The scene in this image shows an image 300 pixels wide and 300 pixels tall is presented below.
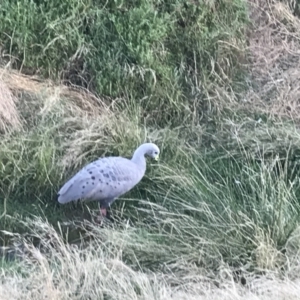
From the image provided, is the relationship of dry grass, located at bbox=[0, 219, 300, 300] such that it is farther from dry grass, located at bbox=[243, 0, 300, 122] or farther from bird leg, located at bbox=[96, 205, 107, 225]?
dry grass, located at bbox=[243, 0, 300, 122]

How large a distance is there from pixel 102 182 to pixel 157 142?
102cm

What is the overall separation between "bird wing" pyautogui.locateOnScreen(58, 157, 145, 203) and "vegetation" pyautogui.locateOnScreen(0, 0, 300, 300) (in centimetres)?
21

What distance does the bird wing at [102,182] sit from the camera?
17.7 ft

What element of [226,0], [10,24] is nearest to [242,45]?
[226,0]

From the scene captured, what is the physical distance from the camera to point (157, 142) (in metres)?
6.32

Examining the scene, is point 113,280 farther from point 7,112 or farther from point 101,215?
point 7,112

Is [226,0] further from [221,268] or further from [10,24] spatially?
[221,268]

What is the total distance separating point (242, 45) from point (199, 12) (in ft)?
1.58

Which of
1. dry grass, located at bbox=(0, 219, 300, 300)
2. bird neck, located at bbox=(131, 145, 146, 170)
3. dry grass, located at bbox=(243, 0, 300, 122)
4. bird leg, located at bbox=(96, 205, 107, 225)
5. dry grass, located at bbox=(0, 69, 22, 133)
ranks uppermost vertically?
dry grass, located at bbox=(243, 0, 300, 122)

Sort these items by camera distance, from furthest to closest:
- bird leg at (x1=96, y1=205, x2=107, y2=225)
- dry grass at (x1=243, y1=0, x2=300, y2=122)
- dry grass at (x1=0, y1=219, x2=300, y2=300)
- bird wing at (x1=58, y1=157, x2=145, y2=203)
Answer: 1. dry grass at (x1=243, y1=0, x2=300, y2=122)
2. bird leg at (x1=96, y1=205, x2=107, y2=225)
3. bird wing at (x1=58, y1=157, x2=145, y2=203)
4. dry grass at (x1=0, y1=219, x2=300, y2=300)

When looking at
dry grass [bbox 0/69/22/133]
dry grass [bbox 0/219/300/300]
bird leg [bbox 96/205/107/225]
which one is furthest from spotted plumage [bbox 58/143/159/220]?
dry grass [bbox 0/69/22/133]

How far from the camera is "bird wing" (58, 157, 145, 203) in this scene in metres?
5.39

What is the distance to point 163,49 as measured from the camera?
7020 mm

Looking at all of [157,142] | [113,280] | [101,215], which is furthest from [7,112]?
[113,280]
